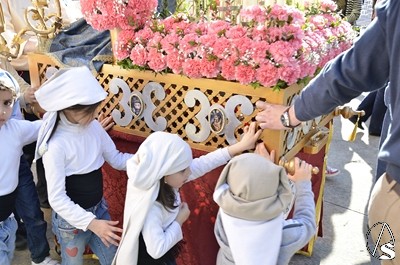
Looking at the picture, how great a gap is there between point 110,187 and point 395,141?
55.4 inches

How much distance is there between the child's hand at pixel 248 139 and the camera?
151 centimetres

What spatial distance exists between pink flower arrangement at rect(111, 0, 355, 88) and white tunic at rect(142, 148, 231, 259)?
12.6 inches

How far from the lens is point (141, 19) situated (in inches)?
68.2

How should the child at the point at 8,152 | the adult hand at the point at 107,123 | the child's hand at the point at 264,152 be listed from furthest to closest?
1. the adult hand at the point at 107,123
2. the child at the point at 8,152
3. the child's hand at the point at 264,152

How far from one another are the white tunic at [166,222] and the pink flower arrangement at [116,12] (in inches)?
25.1

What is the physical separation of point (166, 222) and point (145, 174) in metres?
0.24

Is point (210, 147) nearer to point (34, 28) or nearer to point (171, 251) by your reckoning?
point (171, 251)

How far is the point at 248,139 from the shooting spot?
1.52 m

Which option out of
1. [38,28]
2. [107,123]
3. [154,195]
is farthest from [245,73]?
[38,28]

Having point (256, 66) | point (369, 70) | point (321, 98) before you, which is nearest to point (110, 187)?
point (256, 66)

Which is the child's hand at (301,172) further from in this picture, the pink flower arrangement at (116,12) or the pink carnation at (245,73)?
the pink flower arrangement at (116,12)

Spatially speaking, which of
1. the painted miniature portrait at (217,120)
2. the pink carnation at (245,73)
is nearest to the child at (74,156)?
the painted miniature portrait at (217,120)

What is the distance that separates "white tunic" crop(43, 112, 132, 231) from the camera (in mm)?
1562

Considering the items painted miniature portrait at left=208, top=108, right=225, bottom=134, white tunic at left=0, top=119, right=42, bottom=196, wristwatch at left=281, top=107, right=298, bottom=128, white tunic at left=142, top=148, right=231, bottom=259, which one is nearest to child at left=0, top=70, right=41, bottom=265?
white tunic at left=0, top=119, right=42, bottom=196
